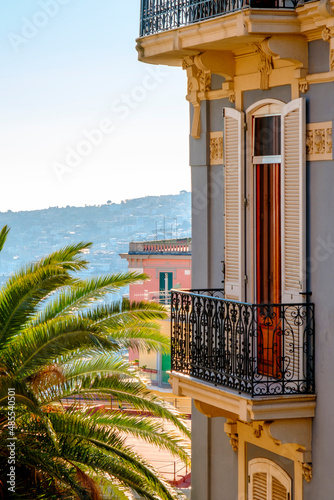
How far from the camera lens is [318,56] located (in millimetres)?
9508

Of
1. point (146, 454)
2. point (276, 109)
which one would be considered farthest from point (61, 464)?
point (146, 454)

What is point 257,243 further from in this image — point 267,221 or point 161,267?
point 161,267

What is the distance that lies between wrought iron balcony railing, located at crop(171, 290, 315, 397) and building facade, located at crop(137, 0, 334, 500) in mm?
21

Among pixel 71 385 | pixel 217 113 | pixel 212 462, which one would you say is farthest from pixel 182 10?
pixel 212 462

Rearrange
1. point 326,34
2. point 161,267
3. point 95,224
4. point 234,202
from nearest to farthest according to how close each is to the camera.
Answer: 1. point 326,34
2. point 234,202
3. point 161,267
4. point 95,224

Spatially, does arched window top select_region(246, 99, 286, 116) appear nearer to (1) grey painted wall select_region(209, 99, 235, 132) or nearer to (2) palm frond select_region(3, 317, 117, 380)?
(1) grey painted wall select_region(209, 99, 235, 132)

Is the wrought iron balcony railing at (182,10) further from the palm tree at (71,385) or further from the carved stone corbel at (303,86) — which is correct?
the palm tree at (71,385)

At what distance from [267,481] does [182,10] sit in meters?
6.12

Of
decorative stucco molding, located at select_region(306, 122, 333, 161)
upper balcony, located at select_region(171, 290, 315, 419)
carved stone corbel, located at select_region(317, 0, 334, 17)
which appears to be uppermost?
carved stone corbel, located at select_region(317, 0, 334, 17)

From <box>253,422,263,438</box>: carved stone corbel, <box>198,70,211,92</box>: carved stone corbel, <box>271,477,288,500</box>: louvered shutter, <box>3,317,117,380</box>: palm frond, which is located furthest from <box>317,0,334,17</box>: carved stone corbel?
<box>271,477,288,500</box>: louvered shutter

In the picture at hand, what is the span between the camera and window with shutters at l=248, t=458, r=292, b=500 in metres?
10.2

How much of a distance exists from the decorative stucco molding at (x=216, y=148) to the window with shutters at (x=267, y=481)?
3954 millimetres

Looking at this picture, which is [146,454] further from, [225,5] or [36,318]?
[225,5]

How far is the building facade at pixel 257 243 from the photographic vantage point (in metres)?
9.41
